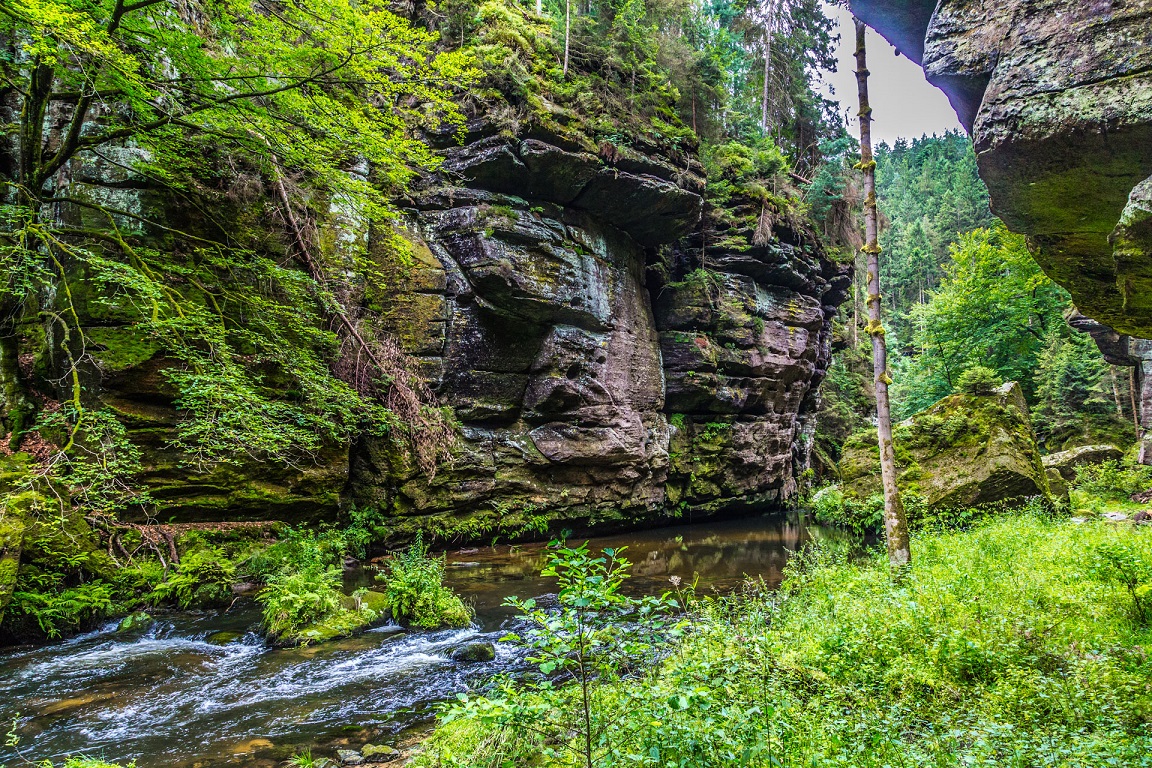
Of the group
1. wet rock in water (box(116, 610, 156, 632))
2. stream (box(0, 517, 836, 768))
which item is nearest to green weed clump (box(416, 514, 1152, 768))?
stream (box(0, 517, 836, 768))

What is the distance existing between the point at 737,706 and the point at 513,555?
10.7 meters

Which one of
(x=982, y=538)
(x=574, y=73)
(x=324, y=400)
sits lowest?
(x=982, y=538)

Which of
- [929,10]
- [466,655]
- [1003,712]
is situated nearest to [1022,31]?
[929,10]

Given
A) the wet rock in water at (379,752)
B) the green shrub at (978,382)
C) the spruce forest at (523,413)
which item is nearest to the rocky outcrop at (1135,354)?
the spruce forest at (523,413)

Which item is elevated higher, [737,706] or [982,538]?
[737,706]

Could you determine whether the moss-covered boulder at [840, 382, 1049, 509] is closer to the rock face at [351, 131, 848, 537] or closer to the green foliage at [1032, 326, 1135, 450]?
the rock face at [351, 131, 848, 537]

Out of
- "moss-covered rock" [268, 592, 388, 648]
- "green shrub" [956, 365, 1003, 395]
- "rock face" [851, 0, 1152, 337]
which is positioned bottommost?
"moss-covered rock" [268, 592, 388, 648]

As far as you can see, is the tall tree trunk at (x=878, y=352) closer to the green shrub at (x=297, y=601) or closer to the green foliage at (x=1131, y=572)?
the green foliage at (x=1131, y=572)

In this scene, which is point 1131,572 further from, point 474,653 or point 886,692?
point 474,653

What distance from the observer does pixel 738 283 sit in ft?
69.2

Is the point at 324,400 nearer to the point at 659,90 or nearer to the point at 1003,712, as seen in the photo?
the point at 1003,712

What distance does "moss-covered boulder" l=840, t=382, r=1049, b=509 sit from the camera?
11.7m

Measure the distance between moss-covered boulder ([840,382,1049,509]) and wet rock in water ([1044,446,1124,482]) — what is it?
9180 mm

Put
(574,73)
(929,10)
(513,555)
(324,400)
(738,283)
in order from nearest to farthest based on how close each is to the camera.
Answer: (929,10) → (324,400) → (513,555) → (574,73) → (738,283)
